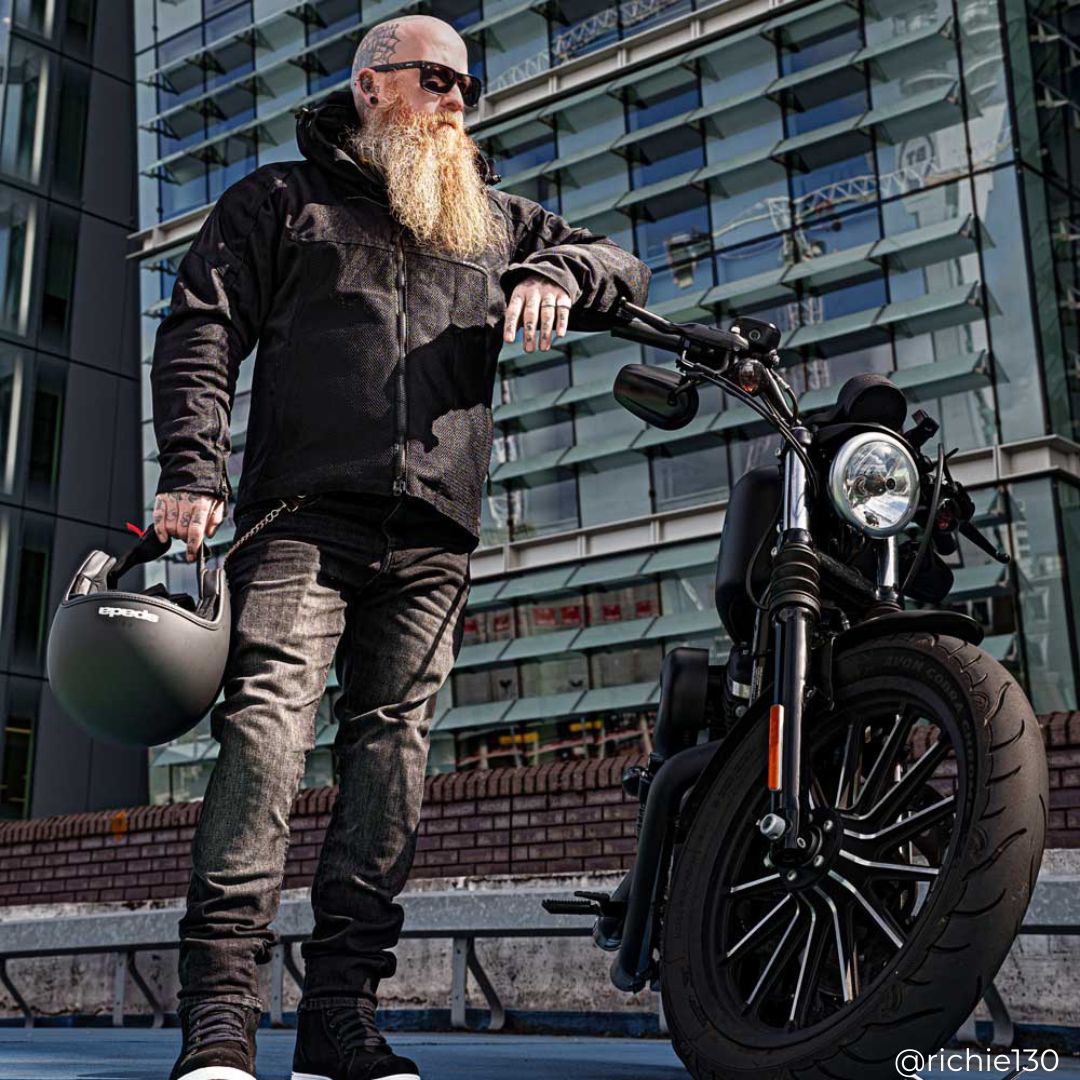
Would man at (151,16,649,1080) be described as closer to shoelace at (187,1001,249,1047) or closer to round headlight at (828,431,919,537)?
shoelace at (187,1001,249,1047)

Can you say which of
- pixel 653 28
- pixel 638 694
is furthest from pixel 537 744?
pixel 653 28

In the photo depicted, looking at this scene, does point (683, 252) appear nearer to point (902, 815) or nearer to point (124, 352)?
point (124, 352)

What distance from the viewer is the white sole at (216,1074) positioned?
2.24 m

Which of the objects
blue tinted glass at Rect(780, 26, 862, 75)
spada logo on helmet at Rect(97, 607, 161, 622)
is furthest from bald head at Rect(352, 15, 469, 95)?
blue tinted glass at Rect(780, 26, 862, 75)

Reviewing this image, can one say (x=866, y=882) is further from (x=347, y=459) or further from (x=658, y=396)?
(x=347, y=459)

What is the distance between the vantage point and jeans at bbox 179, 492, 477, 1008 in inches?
98.6

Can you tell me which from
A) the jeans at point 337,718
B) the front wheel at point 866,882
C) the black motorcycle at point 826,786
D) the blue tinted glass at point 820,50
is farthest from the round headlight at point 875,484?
the blue tinted glass at point 820,50

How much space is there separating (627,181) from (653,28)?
250cm

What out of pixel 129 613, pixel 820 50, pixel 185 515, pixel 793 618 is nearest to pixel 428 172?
pixel 185 515

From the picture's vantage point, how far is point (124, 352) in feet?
118

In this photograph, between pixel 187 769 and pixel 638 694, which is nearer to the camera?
pixel 638 694

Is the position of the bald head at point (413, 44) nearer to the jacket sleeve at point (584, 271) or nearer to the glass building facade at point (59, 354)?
the jacket sleeve at point (584, 271)

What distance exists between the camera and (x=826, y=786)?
243 centimetres

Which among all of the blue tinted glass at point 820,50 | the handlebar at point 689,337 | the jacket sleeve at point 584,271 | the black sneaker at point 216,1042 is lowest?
the black sneaker at point 216,1042
